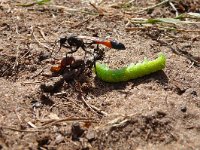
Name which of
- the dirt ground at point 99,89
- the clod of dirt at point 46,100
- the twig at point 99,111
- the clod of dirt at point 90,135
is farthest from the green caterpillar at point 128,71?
the clod of dirt at point 90,135

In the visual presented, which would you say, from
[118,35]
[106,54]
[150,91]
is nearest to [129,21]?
[118,35]

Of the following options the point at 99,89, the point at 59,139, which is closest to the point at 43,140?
the point at 59,139

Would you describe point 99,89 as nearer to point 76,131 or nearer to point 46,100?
point 46,100

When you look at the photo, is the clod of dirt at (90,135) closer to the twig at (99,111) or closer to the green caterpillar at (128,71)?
the twig at (99,111)

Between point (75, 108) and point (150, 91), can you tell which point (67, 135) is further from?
point (150, 91)

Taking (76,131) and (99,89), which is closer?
(76,131)
